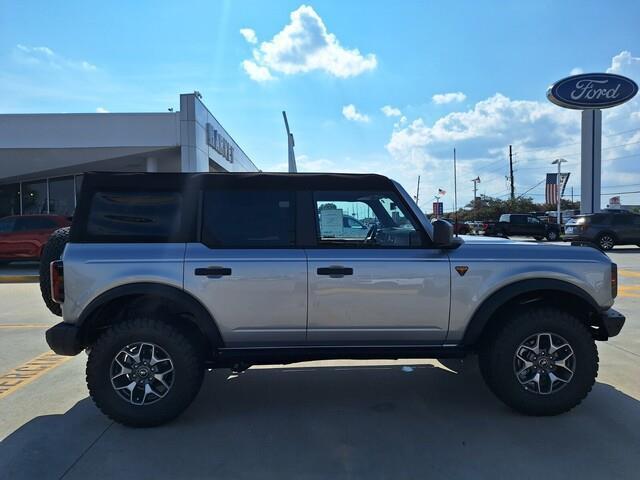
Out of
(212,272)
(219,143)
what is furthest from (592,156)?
(212,272)

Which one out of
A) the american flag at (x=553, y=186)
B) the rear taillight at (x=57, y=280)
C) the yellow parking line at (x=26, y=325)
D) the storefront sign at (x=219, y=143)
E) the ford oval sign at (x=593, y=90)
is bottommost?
the yellow parking line at (x=26, y=325)

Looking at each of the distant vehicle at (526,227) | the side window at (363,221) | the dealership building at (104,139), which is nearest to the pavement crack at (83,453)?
the side window at (363,221)

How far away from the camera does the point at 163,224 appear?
392cm

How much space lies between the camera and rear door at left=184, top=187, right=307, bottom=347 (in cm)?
376

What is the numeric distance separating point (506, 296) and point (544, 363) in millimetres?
616

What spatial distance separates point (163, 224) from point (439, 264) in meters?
2.14

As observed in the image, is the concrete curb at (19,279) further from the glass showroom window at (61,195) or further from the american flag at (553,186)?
the american flag at (553,186)

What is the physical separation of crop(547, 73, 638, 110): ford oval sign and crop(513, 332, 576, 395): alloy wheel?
24643 mm

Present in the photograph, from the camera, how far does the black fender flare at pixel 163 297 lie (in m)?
3.73

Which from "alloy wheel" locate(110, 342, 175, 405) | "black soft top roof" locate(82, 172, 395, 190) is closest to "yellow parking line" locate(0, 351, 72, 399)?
"alloy wheel" locate(110, 342, 175, 405)

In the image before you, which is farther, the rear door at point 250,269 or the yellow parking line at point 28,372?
the yellow parking line at point 28,372

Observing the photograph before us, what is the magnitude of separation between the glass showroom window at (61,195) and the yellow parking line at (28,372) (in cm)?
1980

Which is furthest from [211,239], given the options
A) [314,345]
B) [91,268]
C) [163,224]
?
[314,345]

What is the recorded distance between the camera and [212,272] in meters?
3.75
